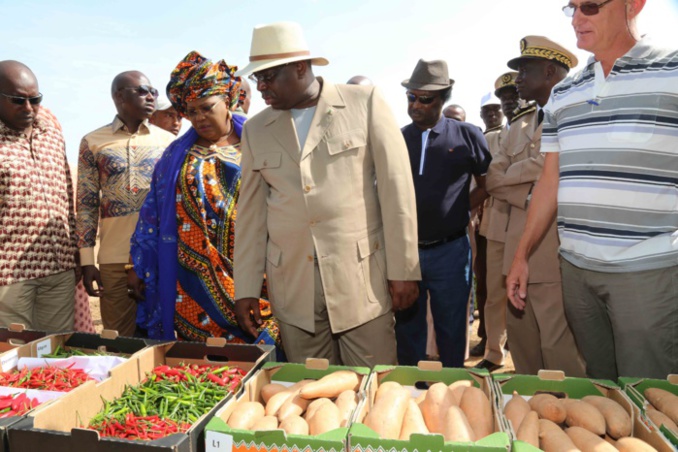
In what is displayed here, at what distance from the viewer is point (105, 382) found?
1.88 meters

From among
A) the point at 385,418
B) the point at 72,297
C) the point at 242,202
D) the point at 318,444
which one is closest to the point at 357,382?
the point at 385,418

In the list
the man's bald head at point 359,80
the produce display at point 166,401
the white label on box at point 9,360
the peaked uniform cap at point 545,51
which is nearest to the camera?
the produce display at point 166,401

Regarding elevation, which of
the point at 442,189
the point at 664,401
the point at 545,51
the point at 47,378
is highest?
the point at 545,51

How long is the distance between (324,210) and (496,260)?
214cm

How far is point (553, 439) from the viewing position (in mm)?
1454

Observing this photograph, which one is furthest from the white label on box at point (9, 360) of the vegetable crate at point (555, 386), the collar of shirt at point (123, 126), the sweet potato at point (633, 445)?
the sweet potato at point (633, 445)

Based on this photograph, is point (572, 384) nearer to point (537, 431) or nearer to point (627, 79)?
point (537, 431)

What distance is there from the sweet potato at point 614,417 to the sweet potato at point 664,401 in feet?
0.33

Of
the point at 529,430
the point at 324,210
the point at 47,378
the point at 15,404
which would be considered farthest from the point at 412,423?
the point at 47,378

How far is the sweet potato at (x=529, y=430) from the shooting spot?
1.45 meters

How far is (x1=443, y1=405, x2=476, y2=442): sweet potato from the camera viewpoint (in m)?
1.43

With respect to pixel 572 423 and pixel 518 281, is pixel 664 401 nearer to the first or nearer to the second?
pixel 572 423

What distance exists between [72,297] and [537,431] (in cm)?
313

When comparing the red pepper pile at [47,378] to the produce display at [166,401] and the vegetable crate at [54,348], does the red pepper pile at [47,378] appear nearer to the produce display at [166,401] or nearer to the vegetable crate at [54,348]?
the vegetable crate at [54,348]
